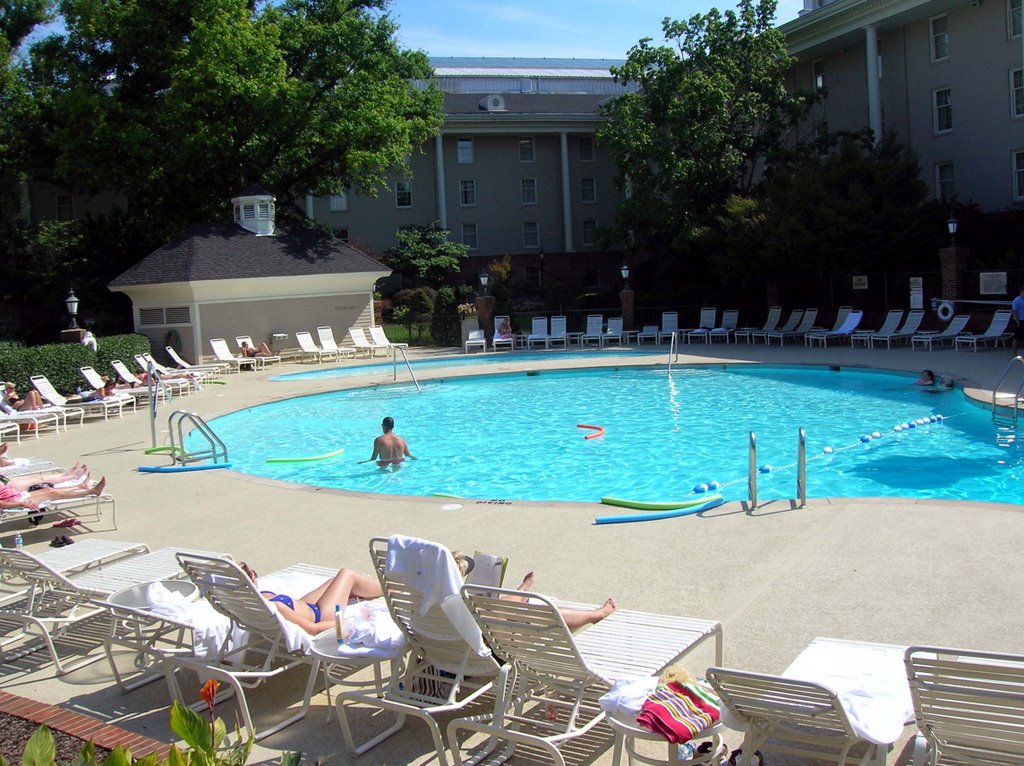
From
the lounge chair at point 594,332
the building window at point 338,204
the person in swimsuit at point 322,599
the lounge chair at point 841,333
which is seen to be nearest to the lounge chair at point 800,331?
the lounge chair at point 841,333

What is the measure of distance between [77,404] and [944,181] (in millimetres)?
28157

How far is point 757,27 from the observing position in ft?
111

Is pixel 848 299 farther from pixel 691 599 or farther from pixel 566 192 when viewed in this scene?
pixel 691 599

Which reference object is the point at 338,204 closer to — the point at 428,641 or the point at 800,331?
the point at 800,331

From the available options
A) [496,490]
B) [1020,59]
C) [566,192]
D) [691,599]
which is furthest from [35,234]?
[691,599]

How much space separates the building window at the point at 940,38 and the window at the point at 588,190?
62.6ft

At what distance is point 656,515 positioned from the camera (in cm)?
956

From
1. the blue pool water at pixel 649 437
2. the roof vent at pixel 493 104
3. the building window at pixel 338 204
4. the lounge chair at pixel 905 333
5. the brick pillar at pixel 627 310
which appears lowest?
the blue pool water at pixel 649 437

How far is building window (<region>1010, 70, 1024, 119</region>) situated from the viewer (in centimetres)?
3064

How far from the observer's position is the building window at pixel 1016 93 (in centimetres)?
3064

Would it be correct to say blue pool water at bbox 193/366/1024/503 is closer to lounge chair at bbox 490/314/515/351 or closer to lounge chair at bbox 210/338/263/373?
lounge chair at bbox 210/338/263/373

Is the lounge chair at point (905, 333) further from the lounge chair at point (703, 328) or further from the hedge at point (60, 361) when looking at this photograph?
the hedge at point (60, 361)

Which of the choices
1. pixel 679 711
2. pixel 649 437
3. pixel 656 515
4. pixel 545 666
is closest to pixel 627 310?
pixel 649 437

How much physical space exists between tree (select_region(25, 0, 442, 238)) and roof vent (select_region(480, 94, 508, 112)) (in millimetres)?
11298
